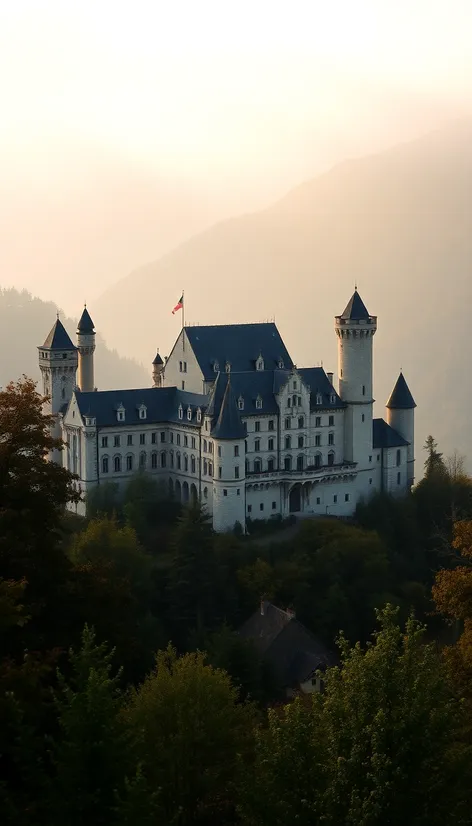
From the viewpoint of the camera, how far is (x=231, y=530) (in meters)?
86.4

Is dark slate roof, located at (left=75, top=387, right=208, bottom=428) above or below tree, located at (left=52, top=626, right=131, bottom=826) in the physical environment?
above

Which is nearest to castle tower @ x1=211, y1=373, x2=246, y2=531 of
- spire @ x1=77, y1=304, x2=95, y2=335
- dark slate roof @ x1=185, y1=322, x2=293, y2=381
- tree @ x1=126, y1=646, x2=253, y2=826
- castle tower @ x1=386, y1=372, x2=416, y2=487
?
dark slate roof @ x1=185, y1=322, x2=293, y2=381

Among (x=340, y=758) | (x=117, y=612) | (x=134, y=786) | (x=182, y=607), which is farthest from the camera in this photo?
(x=182, y=607)

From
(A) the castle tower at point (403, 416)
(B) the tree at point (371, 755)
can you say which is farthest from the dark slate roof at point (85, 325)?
(B) the tree at point (371, 755)

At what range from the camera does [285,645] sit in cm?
7400

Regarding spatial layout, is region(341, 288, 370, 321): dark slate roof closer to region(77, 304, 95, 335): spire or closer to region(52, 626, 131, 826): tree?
region(77, 304, 95, 335): spire

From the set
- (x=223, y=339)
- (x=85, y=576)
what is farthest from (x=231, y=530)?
(x=85, y=576)

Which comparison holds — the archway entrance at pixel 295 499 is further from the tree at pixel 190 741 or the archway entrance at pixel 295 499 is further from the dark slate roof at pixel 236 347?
the tree at pixel 190 741

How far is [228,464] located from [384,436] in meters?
14.5

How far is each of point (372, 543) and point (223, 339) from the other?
54.1 ft

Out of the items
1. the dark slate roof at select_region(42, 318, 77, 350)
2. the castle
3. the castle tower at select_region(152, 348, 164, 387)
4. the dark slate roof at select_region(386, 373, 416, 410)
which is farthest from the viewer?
the dark slate roof at select_region(386, 373, 416, 410)

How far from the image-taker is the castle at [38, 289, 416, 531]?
8806 cm

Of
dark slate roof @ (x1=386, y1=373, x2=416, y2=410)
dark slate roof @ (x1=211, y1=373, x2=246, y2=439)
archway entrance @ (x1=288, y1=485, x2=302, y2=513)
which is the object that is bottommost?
archway entrance @ (x1=288, y1=485, x2=302, y2=513)

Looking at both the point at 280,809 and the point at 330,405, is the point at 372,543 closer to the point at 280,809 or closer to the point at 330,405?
the point at 330,405
